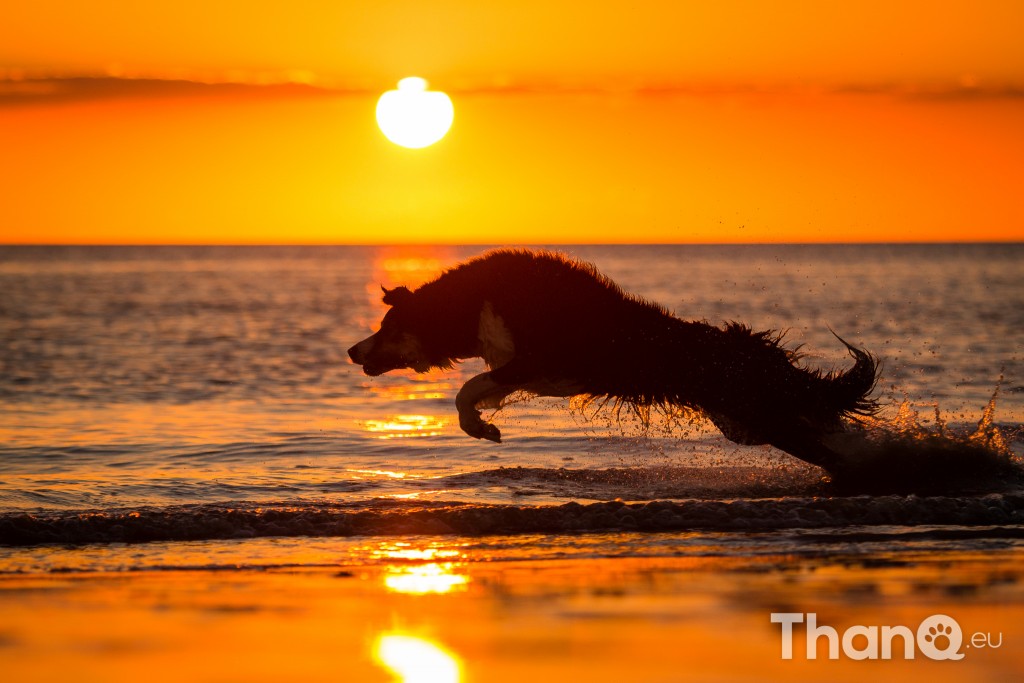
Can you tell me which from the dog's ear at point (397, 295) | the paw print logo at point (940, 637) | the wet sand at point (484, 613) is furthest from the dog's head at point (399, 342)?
the paw print logo at point (940, 637)

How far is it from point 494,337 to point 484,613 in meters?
3.95

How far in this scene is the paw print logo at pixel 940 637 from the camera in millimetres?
7543

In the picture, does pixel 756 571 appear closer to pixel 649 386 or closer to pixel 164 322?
pixel 649 386

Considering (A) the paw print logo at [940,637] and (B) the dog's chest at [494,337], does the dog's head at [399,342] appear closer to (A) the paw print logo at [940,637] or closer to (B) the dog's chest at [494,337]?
(B) the dog's chest at [494,337]

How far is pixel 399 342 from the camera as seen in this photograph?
1224 centimetres

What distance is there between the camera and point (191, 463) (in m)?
14.6

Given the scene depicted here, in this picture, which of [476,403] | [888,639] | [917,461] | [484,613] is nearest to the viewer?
[888,639]

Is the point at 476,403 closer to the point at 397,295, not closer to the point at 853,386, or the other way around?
the point at 397,295

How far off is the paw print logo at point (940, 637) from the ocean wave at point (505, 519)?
295 centimetres

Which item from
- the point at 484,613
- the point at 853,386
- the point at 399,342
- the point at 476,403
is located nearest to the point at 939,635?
the point at 484,613

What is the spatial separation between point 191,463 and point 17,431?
3.48 m

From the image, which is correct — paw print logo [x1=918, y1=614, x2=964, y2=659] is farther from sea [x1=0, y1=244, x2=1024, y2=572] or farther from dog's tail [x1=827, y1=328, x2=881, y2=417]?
dog's tail [x1=827, y1=328, x2=881, y2=417]

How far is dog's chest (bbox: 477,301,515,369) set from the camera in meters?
11.7

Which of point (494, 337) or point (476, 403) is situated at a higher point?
point (494, 337)
